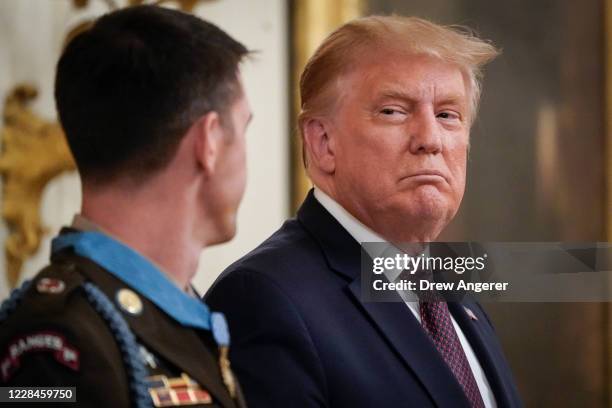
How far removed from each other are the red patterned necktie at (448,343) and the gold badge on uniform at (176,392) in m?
0.49

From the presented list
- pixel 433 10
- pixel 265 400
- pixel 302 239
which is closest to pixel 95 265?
pixel 265 400

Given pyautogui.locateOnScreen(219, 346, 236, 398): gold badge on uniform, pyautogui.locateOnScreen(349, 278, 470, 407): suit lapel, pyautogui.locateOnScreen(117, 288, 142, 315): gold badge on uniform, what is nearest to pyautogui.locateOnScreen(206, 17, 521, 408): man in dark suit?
pyautogui.locateOnScreen(349, 278, 470, 407): suit lapel

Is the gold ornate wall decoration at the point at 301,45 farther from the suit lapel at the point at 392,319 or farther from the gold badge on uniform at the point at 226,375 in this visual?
the gold badge on uniform at the point at 226,375

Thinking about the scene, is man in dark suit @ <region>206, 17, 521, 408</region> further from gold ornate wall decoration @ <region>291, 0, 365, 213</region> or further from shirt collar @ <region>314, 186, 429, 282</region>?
gold ornate wall decoration @ <region>291, 0, 365, 213</region>

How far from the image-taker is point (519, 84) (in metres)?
2.18

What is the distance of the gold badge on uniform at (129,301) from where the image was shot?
34.9 inches

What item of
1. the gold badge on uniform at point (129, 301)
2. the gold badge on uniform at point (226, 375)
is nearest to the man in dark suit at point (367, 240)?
the gold badge on uniform at point (226, 375)

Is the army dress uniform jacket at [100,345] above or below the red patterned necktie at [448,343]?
below

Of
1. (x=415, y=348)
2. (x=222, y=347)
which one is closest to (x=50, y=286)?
(x=222, y=347)

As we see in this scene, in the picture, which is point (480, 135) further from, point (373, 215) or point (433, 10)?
point (373, 215)

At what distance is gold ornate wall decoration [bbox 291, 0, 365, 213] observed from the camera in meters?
1.94

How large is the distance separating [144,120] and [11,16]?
827 mm

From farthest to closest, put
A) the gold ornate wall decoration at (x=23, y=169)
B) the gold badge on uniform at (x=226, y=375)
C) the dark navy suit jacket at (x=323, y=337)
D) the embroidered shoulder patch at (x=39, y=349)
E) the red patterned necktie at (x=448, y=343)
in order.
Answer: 1. the gold ornate wall decoration at (x=23, y=169)
2. the red patterned necktie at (x=448, y=343)
3. the dark navy suit jacket at (x=323, y=337)
4. the gold badge on uniform at (x=226, y=375)
5. the embroidered shoulder patch at (x=39, y=349)

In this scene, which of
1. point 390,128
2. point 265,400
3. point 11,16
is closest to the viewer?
point 265,400
